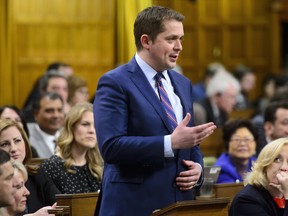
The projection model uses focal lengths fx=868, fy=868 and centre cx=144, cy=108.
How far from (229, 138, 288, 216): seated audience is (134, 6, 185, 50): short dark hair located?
118cm

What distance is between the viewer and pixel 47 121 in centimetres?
741

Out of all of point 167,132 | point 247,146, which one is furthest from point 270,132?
point 167,132

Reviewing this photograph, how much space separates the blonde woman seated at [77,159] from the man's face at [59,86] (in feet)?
8.08

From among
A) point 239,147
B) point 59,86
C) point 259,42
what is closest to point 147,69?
point 239,147

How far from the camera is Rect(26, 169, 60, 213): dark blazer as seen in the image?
5.15 metres

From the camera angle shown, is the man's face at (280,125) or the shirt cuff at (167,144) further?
the man's face at (280,125)

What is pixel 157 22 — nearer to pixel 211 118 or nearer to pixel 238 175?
pixel 238 175

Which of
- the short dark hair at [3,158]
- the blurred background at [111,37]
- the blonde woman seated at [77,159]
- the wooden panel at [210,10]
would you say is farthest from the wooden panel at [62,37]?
the short dark hair at [3,158]

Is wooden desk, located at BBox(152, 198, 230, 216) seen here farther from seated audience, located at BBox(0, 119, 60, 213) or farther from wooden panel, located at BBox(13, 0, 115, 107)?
wooden panel, located at BBox(13, 0, 115, 107)

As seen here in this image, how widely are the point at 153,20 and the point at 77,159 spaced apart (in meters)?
2.09

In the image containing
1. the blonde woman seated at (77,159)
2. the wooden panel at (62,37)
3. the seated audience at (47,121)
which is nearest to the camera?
the blonde woman seated at (77,159)

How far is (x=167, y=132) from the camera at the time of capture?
3898 mm

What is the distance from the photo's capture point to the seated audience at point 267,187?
4695 millimetres

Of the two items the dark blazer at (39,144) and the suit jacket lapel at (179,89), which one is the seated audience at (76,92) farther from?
the suit jacket lapel at (179,89)
